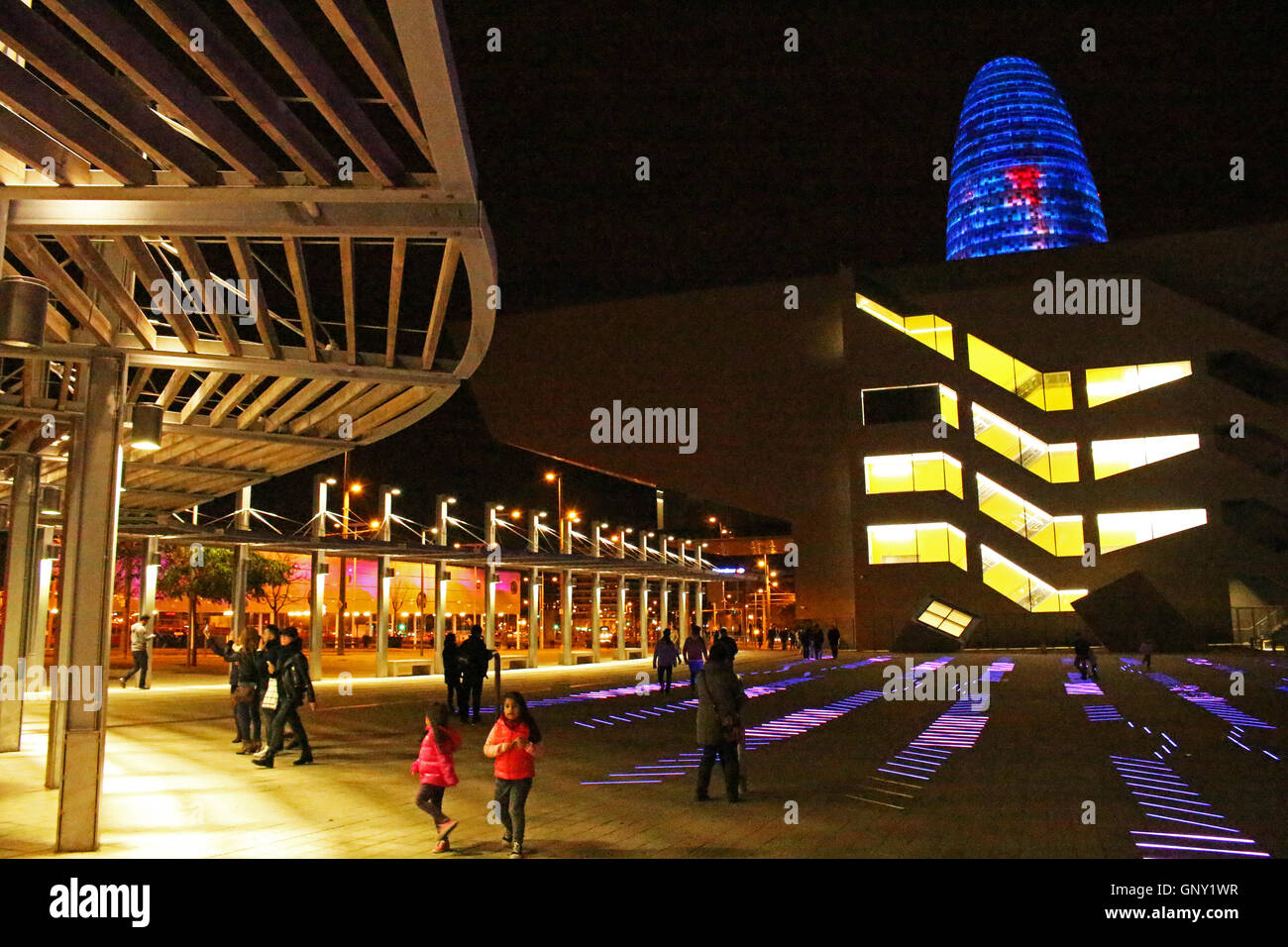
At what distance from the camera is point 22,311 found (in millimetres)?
6559

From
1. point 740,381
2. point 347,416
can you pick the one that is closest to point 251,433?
point 347,416

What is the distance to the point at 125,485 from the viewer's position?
62.7ft

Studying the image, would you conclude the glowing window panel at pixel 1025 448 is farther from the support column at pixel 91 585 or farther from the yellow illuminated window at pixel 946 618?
the support column at pixel 91 585

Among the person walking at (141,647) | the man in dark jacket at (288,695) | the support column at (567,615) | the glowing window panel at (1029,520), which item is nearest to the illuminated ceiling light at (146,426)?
the man in dark jacket at (288,695)

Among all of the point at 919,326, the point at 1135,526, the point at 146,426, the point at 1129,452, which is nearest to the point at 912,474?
the point at 919,326

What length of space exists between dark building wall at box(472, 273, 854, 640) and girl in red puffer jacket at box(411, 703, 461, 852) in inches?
1719

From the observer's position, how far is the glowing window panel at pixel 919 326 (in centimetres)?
5081

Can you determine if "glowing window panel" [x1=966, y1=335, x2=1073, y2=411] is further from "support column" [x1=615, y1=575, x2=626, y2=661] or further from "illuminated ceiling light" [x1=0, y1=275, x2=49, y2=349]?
"illuminated ceiling light" [x1=0, y1=275, x2=49, y2=349]

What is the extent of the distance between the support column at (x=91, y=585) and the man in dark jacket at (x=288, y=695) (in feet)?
12.1

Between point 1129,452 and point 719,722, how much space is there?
44572 mm

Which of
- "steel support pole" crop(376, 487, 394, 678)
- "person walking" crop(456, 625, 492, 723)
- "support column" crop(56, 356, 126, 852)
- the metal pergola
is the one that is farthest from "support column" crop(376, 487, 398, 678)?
"support column" crop(56, 356, 126, 852)

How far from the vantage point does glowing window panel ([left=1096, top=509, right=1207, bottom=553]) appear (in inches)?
1842

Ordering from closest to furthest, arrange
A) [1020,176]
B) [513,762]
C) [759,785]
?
[513,762] < [759,785] < [1020,176]

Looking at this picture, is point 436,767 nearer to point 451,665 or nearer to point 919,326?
point 451,665
